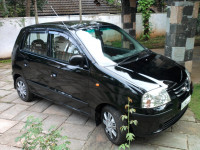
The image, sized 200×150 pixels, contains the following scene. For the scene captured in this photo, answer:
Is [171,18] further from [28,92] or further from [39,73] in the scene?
[28,92]

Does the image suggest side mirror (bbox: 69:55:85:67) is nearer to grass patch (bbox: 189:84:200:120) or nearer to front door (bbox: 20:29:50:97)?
front door (bbox: 20:29:50:97)

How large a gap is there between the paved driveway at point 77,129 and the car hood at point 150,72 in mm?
959

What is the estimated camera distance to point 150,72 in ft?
10.9

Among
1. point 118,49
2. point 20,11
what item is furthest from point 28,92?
point 20,11

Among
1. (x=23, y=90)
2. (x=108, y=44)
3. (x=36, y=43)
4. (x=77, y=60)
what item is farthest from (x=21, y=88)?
(x=108, y=44)

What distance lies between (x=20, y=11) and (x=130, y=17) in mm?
6835

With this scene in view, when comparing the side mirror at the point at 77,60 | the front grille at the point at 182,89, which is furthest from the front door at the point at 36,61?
the front grille at the point at 182,89

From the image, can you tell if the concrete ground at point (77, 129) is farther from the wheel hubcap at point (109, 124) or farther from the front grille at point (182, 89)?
the front grille at point (182, 89)

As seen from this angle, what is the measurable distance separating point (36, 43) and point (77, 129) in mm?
2065

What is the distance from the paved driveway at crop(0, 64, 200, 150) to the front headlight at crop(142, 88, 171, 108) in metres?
0.80

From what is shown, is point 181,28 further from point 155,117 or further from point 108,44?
point 155,117

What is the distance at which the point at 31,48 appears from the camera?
480 cm

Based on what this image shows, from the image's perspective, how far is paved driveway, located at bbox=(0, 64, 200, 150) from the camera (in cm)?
342

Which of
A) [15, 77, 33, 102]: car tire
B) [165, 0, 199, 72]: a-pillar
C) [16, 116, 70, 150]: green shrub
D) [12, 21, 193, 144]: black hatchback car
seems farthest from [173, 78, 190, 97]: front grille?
[15, 77, 33, 102]: car tire
